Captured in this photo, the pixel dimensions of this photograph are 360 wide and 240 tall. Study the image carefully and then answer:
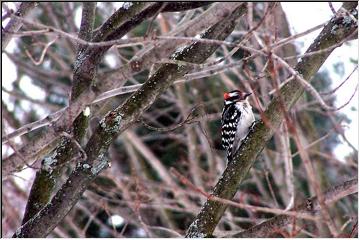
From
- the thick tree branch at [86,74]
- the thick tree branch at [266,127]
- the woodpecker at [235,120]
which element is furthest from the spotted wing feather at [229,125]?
the thick tree branch at [86,74]

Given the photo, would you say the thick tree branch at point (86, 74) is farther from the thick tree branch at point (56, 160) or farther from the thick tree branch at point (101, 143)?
the thick tree branch at point (101, 143)

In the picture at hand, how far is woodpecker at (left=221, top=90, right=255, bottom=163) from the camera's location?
5.54 meters

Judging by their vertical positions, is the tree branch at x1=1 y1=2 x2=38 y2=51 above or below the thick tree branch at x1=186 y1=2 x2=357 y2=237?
above

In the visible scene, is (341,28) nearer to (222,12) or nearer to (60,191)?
(222,12)

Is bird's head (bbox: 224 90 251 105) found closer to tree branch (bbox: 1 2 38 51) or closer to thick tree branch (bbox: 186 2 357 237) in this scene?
thick tree branch (bbox: 186 2 357 237)

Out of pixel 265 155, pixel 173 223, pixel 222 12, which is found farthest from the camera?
pixel 173 223

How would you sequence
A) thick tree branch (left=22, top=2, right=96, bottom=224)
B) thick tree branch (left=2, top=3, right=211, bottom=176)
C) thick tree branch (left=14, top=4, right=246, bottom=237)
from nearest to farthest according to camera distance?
thick tree branch (left=2, top=3, right=211, bottom=176) < thick tree branch (left=14, top=4, right=246, bottom=237) < thick tree branch (left=22, top=2, right=96, bottom=224)

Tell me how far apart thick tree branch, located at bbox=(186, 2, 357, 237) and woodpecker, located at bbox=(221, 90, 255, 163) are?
1558 millimetres

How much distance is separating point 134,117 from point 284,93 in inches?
36.0

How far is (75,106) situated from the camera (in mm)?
3271

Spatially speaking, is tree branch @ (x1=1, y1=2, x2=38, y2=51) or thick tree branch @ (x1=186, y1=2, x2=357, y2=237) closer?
tree branch @ (x1=1, y1=2, x2=38, y2=51)

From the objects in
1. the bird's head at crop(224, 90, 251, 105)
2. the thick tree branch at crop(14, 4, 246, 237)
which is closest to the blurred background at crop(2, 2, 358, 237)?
the bird's head at crop(224, 90, 251, 105)

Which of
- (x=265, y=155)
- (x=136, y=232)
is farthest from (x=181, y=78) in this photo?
(x=136, y=232)

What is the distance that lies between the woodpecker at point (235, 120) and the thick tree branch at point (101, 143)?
1791mm
